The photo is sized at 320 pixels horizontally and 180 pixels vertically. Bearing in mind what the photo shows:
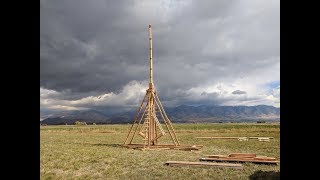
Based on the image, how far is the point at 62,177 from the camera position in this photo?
1120 cm

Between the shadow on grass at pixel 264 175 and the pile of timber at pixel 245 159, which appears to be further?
the pile of timber at pixel 245 159

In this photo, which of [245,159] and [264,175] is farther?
[245,159]

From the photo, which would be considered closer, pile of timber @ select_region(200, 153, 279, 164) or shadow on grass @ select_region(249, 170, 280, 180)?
→ shadow on grass @ select_region(249, 170, 280, 180)
